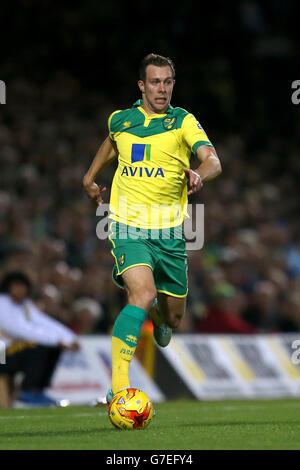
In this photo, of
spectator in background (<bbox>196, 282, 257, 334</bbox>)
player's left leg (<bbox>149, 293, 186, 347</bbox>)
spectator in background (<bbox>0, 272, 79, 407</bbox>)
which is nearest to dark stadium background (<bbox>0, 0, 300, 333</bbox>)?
spectator in background (<bbox>196, 282, 257, 334</bbox>)

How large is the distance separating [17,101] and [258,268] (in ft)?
16.2

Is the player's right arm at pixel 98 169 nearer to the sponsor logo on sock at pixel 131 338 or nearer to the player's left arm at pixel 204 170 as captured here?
the player's left arm at pixel 204 170

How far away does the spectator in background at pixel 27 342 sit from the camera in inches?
441

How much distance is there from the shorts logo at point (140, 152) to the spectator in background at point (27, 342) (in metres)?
4.20

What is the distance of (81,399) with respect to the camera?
40.0 ft

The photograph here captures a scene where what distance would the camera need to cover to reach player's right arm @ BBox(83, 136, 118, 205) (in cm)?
809

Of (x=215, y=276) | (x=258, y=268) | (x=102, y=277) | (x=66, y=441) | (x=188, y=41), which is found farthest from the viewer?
(x=188, y=41)

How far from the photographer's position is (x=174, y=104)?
19594 millimetres

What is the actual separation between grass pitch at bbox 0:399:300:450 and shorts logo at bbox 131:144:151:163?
6.53ft

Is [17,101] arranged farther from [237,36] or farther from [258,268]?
[237,36]

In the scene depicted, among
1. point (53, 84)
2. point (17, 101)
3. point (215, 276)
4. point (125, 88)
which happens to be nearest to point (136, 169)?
point (215, 276)

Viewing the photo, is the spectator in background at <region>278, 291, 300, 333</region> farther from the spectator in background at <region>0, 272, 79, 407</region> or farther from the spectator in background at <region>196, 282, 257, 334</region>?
the spectator in background at <region>0, 272, 79, 407</region>

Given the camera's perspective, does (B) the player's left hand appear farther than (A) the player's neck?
No

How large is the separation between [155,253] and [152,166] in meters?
0.66
